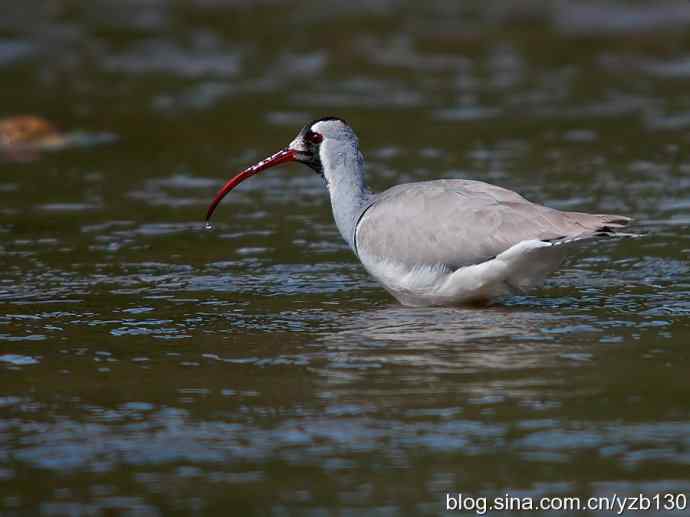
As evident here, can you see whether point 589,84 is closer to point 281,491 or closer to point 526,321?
point 526,321

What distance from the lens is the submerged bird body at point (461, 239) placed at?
28.2 ft

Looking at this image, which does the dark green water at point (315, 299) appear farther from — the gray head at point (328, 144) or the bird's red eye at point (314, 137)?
the bird's red eye at point (314, 137)

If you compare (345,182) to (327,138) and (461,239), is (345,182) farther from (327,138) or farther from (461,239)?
(461,239)

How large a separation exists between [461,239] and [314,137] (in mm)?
1462

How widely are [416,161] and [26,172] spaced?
377cm

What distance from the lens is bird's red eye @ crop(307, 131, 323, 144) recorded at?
970cm

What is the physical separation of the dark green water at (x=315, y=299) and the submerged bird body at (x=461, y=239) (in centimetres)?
20

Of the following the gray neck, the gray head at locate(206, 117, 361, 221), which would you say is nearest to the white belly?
the gray neck

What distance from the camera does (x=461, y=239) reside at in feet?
28.9

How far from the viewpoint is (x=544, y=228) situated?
858 centimetres

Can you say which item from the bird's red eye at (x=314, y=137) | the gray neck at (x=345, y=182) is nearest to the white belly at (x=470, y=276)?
the gray neck at (x=345, y=182)

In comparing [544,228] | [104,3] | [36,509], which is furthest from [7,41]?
[36,509]

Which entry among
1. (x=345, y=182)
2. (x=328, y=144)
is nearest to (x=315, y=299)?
(x=345, y=182)

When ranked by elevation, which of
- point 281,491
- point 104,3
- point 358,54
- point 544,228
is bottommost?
point 281,491
